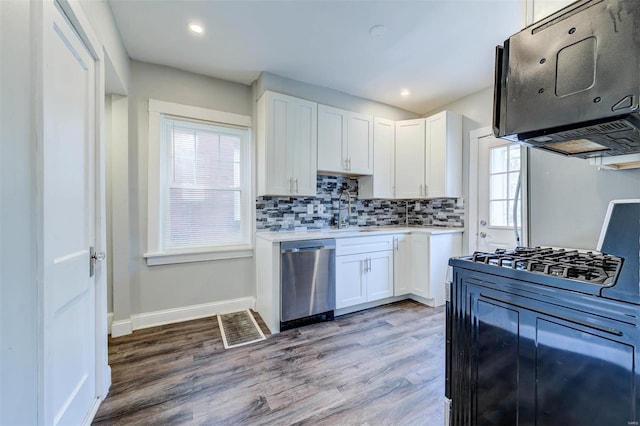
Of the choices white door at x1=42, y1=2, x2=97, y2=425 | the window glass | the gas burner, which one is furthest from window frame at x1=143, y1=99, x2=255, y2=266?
the window glass

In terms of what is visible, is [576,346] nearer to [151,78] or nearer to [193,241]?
[193,241]

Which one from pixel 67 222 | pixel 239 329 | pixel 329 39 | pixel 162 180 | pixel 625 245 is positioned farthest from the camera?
pixel 162 180

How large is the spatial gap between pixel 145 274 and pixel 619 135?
11.0 feet

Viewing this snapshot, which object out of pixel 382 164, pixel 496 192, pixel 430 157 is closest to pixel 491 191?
pixel 496 192

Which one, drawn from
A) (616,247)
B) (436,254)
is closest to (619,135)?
(616,247)

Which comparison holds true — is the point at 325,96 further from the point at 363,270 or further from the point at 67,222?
the point at 67,222

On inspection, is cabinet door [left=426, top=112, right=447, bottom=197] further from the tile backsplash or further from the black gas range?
the black gas range

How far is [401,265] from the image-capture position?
3.24m

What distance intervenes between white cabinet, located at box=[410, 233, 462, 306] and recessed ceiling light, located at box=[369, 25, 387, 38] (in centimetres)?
215

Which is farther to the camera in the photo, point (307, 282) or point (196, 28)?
point (307, 282)

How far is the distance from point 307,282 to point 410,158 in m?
2.23

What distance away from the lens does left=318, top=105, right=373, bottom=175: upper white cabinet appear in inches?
122

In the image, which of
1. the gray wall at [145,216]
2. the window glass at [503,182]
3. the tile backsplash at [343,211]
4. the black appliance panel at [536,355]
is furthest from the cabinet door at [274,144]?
the window glass at [503,182]

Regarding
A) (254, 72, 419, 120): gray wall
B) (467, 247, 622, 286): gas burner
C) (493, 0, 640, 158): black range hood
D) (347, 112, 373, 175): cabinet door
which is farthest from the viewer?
(347, 112, 373, 175): cabinet door
